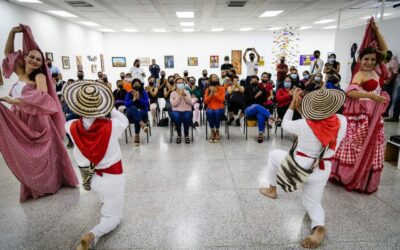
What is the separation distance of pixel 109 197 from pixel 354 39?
9.65m

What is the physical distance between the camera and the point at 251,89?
563cm

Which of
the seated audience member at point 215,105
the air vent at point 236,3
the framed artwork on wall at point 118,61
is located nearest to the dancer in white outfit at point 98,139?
the seated audience member at point 215,105

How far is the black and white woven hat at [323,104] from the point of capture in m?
2.07

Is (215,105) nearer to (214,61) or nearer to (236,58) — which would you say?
(214,61)

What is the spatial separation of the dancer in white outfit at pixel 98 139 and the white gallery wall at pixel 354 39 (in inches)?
315

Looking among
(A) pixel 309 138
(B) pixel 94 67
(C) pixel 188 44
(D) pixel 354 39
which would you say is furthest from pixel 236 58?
(A) pixel 309 138

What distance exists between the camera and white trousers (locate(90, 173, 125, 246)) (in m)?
2.19

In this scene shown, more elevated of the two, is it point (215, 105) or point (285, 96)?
point (285, 96)

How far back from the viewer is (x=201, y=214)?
272 centimetres

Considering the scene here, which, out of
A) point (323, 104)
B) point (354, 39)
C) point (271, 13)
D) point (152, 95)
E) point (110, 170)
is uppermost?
point (271, 13)

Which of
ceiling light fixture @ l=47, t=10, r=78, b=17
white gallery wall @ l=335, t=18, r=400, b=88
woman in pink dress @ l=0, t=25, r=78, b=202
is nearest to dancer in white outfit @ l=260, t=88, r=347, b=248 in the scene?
woman in pink dress @ l=0, t=25, r=78, b=202

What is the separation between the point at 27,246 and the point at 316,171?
2639 millimetres

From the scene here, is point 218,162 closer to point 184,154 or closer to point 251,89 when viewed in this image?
point 184,154

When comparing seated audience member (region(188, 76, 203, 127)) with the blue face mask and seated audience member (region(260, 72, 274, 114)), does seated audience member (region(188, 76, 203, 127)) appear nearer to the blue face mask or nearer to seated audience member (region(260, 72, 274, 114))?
seated audience member (region(260, 72, 274, 114))
